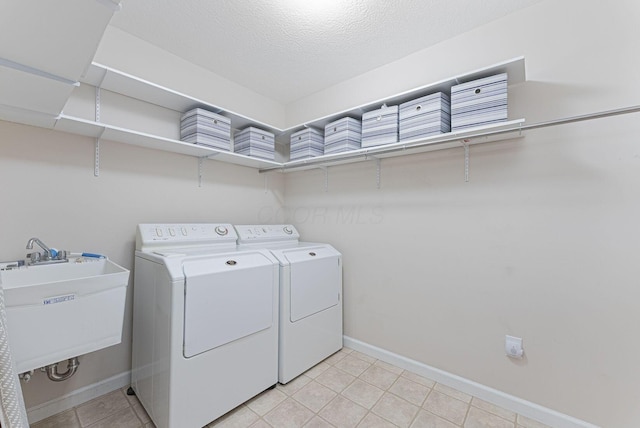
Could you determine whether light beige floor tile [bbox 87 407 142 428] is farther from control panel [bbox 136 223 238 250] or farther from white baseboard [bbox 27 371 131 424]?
control panel [bbox 136 223 238 250]

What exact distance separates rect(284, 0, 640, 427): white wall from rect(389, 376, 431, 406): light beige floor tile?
207 mm

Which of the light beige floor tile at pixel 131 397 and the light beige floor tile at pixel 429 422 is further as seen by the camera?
the light beige floor tile at pixel 131 397

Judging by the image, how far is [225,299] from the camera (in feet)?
5.43

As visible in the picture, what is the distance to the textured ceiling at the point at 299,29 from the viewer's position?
5.70 feet

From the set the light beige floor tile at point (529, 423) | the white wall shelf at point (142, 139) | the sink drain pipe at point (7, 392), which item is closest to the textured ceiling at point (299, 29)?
the white wall shelf at point (142, 139)

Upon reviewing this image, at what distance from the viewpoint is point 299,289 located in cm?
211

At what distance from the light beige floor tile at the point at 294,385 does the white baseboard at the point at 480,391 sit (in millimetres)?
627

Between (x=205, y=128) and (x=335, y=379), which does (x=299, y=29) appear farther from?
(x=335, y=379)

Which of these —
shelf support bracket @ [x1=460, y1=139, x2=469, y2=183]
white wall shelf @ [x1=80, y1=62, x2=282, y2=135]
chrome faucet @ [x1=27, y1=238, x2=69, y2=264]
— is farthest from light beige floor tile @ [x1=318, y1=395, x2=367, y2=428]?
white wall shelf @ [x1=80, y1=62, x2=282, y2=135]

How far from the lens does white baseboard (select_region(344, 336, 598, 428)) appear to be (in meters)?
1.60

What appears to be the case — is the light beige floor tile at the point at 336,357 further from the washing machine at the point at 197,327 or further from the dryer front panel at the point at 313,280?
the washing machine at the point at 197,327

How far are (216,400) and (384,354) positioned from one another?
1.37 m

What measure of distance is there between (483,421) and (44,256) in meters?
2.77

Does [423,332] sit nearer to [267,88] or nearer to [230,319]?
[230,319]
